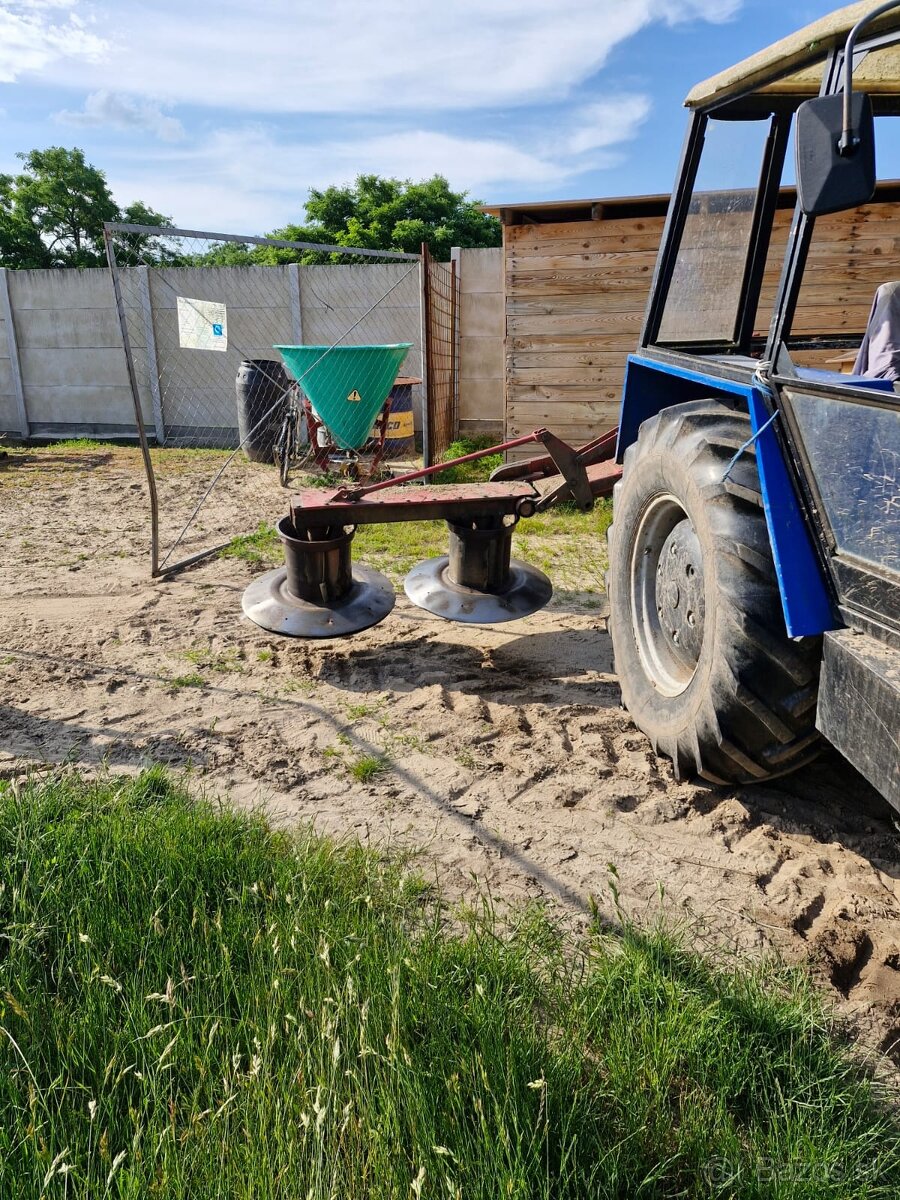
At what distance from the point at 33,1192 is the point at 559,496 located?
354 cm

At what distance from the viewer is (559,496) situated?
14.2 ft

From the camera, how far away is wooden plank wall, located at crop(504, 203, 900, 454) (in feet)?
24.0

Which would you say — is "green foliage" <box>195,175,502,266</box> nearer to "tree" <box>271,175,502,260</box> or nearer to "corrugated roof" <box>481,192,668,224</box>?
"tree" <box>271,175,502,260</box>

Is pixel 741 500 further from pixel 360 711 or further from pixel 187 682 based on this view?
pixel 187 682

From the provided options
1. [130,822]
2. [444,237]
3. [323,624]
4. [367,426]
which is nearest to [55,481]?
[367,426]

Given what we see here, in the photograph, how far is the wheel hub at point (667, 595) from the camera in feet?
9.38

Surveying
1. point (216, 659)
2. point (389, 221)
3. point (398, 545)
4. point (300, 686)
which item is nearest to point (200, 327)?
point (398, 545)

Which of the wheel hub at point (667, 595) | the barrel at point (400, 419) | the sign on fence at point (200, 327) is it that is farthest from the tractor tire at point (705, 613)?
the barrel at point (400, 419)

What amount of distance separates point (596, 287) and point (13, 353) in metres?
9.34

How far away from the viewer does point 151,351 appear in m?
11.9

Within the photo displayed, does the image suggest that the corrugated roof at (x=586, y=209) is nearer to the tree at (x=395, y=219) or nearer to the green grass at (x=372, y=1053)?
the green grass at (x=372, y=1053)

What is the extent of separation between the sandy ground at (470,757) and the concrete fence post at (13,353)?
875 cm

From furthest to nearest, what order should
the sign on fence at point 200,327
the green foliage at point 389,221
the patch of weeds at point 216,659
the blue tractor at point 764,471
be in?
the green foliage at point 389,221, the sign on fence at point 200,327, the patch of weeds at point 216,659, the blue tractor at point 764,471

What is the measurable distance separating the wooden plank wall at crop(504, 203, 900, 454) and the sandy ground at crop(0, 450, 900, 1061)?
353cm
